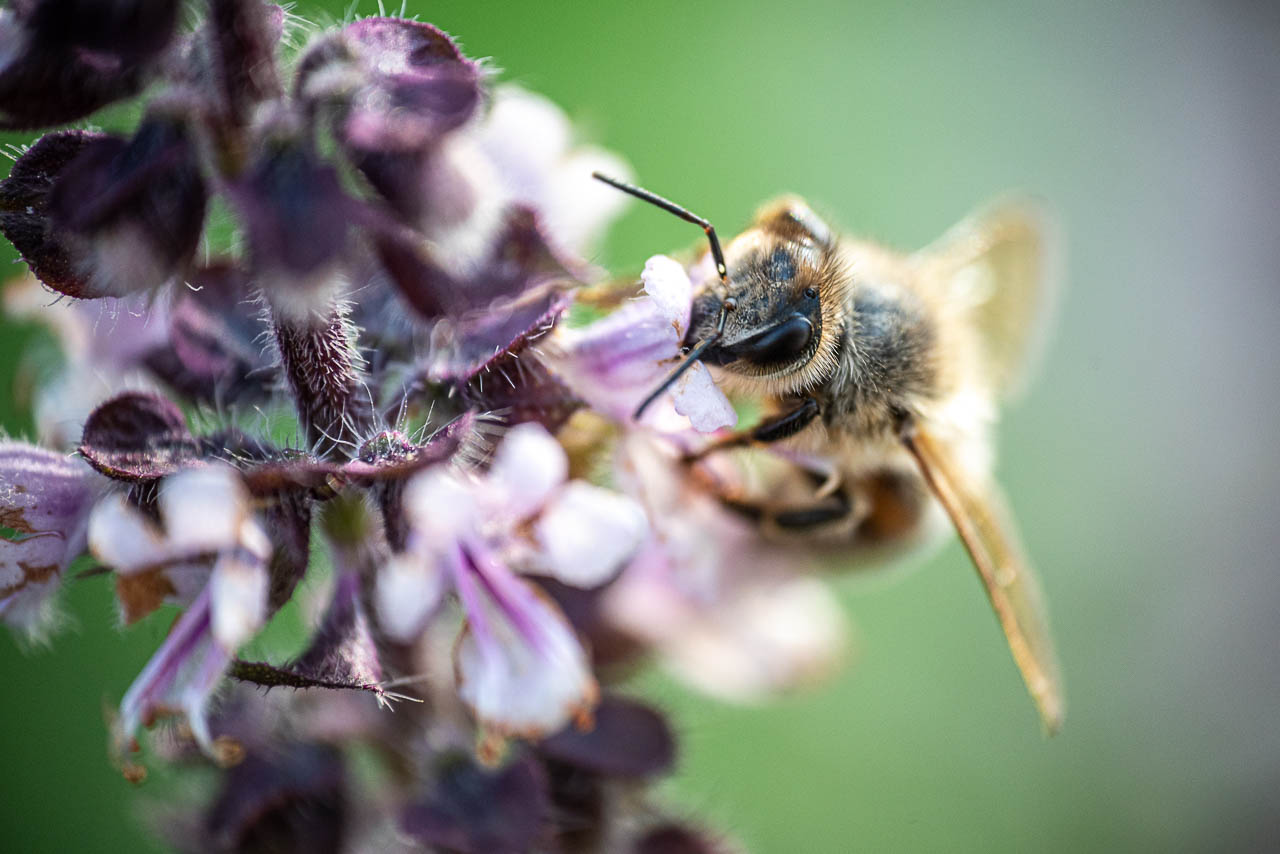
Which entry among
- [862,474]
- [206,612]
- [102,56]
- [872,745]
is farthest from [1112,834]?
[102,56]

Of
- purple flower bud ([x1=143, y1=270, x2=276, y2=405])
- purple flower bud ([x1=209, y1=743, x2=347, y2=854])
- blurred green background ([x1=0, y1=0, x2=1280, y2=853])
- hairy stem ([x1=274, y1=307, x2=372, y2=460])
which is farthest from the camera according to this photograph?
blurred green background ([x1=0, y1=0, x2=1280, y2=853])

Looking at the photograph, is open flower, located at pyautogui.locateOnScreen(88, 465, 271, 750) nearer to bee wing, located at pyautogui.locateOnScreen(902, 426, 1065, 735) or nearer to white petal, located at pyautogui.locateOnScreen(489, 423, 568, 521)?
white petal, located at pyautogui.locateOnScreen(489, 423, 568, 521)

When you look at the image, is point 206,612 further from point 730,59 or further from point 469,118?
point 730,59

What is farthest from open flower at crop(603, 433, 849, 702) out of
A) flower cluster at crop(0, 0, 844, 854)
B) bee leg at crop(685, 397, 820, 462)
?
bee leg at crop(685, 397, 820, 462)

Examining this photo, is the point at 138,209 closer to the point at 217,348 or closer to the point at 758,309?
the point at 217,348

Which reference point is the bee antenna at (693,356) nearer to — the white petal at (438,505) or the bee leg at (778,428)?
the bee leg at (778,428)

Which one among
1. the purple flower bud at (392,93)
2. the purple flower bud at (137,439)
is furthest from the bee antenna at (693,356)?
the purple flower bud at (137,439)
